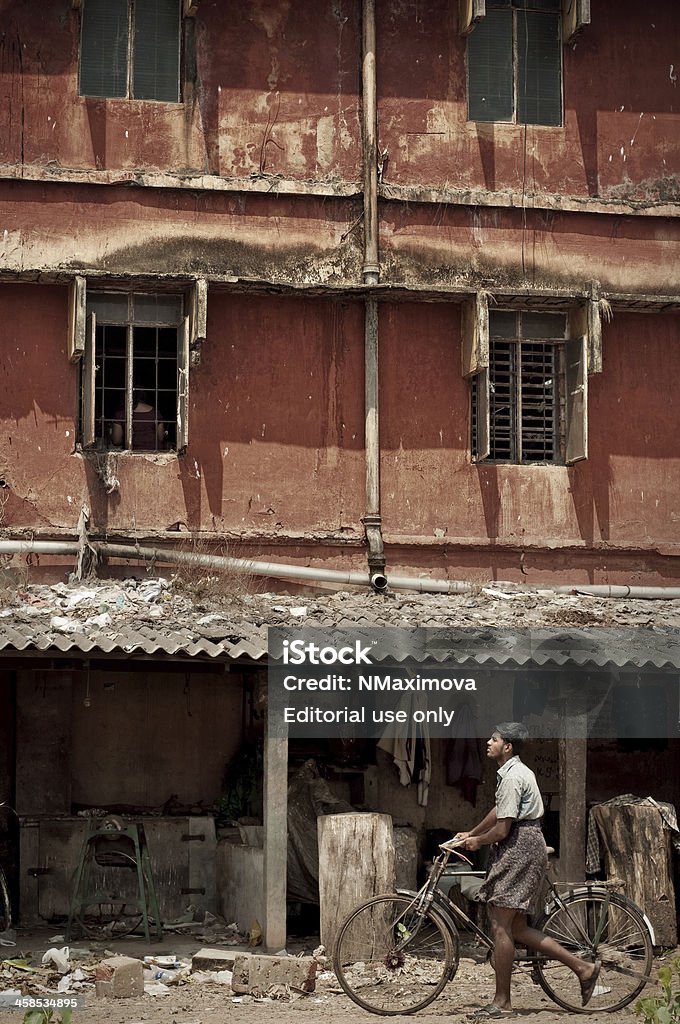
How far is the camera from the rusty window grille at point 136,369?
15.3m

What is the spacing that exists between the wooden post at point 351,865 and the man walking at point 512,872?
2.40m

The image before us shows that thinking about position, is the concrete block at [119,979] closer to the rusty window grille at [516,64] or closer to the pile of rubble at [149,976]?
the pile of rubble at [149,976]

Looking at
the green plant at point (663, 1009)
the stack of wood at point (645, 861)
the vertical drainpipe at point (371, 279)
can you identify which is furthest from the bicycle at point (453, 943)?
the vertical drainpipe at point (371, 279)

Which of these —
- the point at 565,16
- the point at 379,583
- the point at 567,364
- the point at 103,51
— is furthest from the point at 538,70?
the point at 379,583

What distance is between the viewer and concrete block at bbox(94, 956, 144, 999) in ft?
37.8

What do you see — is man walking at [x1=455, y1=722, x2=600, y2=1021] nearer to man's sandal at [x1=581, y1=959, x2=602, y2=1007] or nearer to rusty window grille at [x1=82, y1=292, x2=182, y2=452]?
man's sandal at [x1=581, y1=959, x2=602, y2=1007]

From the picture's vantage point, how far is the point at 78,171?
50.0 feet

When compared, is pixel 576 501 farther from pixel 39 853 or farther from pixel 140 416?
pixel 39 853

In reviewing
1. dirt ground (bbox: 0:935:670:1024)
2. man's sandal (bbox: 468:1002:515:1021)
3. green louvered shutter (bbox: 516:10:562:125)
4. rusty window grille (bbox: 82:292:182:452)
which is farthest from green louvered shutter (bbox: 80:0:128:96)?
man's sandal (bbox: 468:1002:515:1021)

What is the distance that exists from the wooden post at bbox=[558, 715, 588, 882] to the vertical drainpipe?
270 cm

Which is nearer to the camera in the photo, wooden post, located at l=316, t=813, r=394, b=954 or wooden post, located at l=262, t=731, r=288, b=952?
wooden post, located at l=316, t=813, r=394, b=954

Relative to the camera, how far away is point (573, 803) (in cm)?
1362

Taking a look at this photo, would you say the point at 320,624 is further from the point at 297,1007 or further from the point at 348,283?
the point at 348,283
